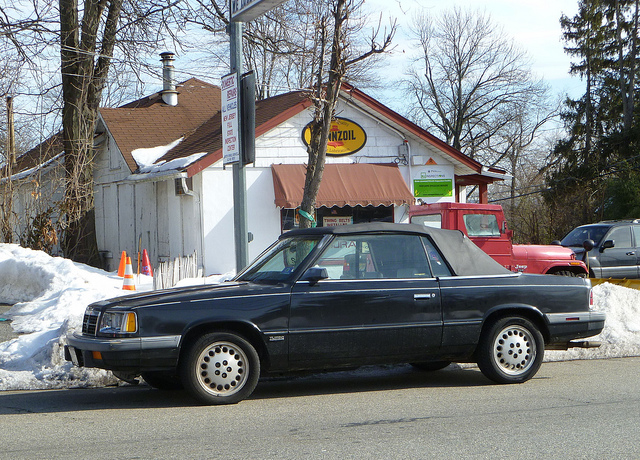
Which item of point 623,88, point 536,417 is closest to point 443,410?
A: point 536,417

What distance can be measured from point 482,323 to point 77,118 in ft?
50.9

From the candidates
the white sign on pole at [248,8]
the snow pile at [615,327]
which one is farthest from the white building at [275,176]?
the snow pile at [615,327]

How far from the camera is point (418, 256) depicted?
24.0 feet

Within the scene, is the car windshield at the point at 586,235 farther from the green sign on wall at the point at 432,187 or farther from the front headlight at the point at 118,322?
the front headlight at the point at 118,322

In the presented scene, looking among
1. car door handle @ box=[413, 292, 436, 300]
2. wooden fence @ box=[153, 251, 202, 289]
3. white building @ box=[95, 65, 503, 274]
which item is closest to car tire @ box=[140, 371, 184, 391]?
car door handle @ box=[413, 292, 436, 300]

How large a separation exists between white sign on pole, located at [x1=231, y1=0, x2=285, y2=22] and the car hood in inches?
159

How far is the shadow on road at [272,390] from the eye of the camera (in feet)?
22.2

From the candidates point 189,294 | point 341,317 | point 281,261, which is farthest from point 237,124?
point 341,317

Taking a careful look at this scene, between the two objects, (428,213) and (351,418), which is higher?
(428,213)

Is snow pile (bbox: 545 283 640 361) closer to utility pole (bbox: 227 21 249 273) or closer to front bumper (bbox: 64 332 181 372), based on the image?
utility pole (bbox: 227 21 249 273)

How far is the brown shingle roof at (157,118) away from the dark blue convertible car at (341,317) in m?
15.0

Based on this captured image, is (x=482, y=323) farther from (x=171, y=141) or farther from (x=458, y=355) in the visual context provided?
(x=171, y=141)

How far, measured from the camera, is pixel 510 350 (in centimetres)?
745

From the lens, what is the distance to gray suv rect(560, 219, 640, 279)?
1717 cm
